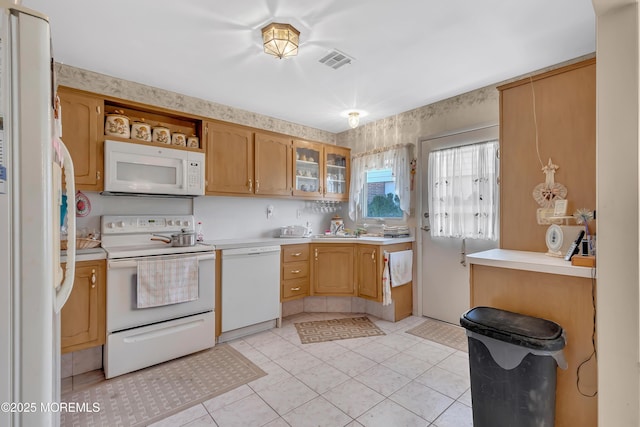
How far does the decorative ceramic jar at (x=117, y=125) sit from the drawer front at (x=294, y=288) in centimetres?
206

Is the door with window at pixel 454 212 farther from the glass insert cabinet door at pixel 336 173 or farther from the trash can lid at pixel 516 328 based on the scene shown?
the trash can lid at pixel 516 328

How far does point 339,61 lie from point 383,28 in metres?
0.50

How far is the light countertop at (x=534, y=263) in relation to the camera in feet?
4.42

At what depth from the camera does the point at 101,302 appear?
2.17m

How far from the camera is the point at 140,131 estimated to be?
2.57 meters

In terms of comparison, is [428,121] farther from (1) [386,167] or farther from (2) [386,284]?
(2) [386,284]

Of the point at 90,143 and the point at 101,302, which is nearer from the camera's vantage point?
the point at 101,302

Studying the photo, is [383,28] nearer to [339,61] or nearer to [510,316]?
[339,61]

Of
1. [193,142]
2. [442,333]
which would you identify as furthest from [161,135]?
[442,333]

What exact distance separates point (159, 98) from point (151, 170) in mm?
859

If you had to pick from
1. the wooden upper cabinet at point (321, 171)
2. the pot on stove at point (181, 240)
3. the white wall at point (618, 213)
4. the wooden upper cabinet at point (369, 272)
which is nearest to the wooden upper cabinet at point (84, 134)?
the pot on stove at point (181, 240)

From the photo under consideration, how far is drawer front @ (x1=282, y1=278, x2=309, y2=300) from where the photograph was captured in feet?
10.7

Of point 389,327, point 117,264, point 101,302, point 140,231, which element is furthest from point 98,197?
point 389,327

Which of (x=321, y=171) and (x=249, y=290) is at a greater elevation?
(x=321, y=171)
